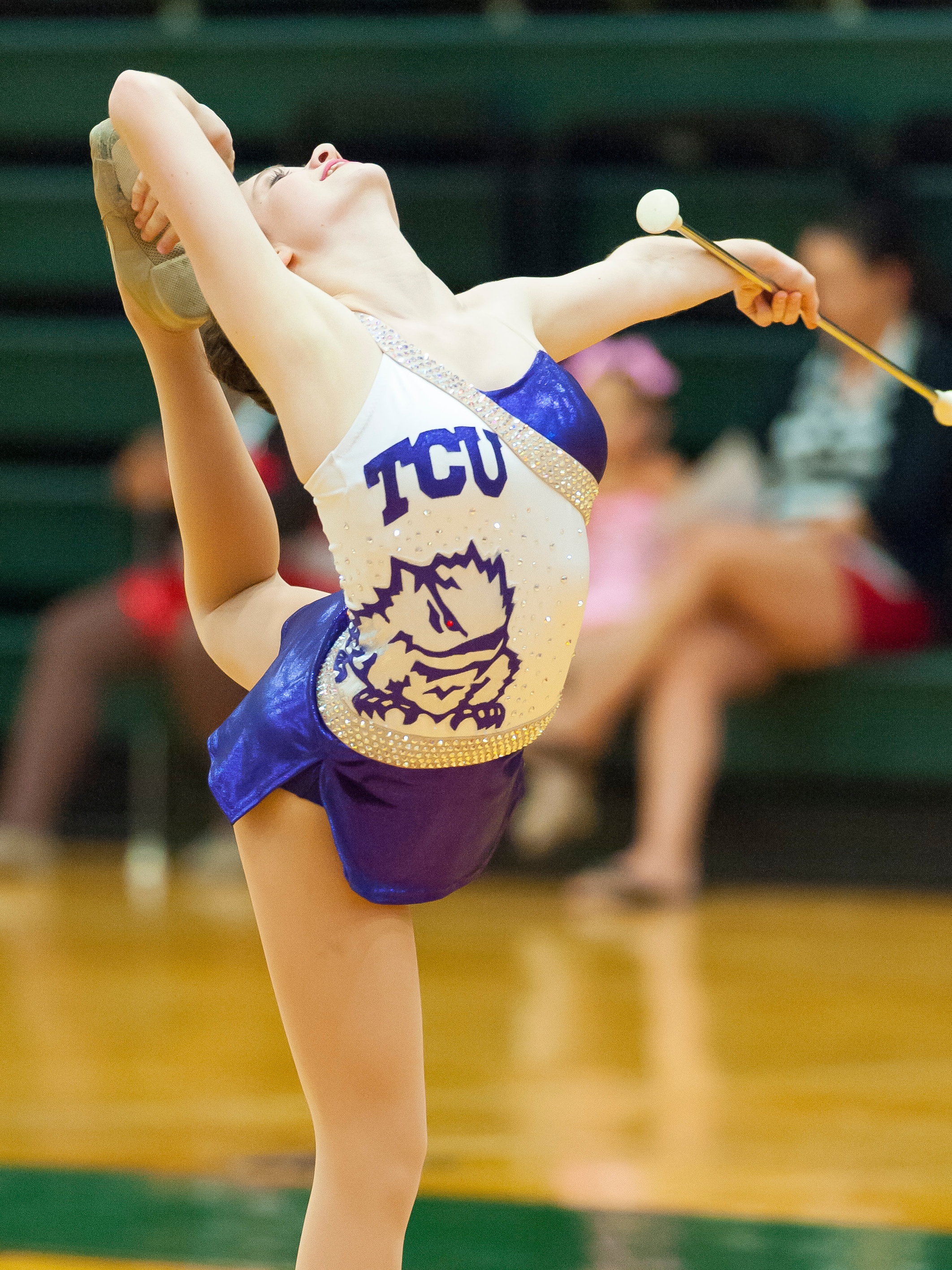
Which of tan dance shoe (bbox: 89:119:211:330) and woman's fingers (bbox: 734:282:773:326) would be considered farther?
woman's fingers (bbox: 734:282:773:326)

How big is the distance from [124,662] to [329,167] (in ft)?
9.21

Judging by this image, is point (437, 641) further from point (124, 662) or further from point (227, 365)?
point (124, 662)

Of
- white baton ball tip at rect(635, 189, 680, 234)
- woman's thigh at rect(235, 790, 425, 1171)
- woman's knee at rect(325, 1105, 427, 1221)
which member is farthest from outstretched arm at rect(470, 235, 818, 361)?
woman's knee at rect(325, 1105, 427, 1221)

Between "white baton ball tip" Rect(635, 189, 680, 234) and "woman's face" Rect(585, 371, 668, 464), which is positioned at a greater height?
"white baton ball tip" Rect(635, 189, 680, 234)

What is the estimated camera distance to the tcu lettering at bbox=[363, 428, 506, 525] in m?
1.25

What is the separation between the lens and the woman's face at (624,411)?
386 centimetres

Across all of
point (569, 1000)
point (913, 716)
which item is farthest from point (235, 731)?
point (913, 716)

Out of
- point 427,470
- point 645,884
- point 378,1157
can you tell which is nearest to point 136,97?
point 427,470

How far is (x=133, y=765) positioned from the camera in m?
4.36

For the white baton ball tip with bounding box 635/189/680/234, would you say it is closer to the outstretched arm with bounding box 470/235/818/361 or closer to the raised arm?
the outstretched arm with bounding box 470/235/818/361

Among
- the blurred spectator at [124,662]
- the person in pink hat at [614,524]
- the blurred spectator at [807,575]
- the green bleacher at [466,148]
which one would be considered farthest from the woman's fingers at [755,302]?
the green bleacher at [466,148]

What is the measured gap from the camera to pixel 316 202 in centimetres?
137

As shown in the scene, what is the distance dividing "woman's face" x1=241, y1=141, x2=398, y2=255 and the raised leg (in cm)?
42

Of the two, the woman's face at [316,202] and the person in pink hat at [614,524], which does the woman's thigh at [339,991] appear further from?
the person in pink hat at [614,524]
